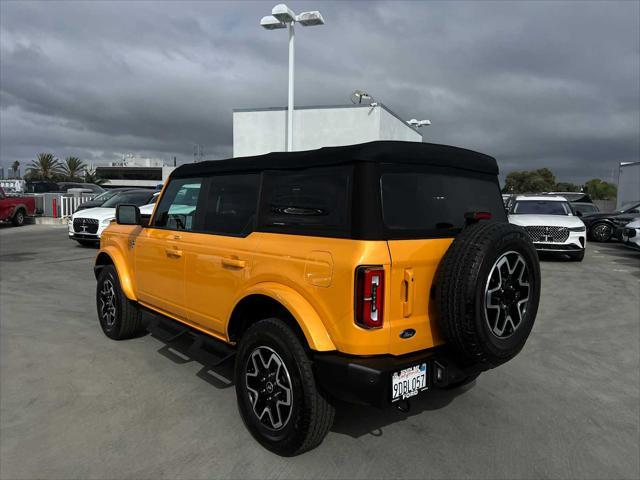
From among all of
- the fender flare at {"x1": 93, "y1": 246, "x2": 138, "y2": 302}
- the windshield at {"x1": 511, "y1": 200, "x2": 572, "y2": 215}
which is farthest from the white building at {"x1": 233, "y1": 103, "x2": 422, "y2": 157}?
the fender flare at {"x1": 93, "y1": 246, "x2": 138, "y2": 302}

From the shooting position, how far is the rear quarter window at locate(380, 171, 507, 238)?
2.74m

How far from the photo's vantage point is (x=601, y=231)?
715 inches

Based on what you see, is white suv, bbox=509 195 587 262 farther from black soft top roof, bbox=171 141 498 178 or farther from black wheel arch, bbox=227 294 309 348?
black wheel arch, bbox=227 294 309 348

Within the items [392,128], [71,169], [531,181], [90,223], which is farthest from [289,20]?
[531,181]

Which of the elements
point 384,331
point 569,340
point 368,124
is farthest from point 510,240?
point 368,124

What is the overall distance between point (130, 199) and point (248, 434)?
42.1 ft

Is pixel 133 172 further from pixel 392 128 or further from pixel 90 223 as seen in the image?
pixel 90 223

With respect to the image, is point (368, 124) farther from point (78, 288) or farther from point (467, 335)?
point (467, 335)

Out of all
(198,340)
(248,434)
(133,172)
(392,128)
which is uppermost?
(133,172)

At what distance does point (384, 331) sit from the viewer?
2.56 m

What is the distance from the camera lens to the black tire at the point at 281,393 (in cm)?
→ 270

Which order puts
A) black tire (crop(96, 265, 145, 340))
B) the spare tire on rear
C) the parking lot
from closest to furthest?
the spare tire on rear → the parking lot → black tire (crop(96, 265, 145, 340))

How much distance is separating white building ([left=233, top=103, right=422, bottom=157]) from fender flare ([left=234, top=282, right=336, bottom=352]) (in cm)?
1748

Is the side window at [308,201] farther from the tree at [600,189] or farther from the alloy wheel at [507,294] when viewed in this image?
the tree at [600,189]
